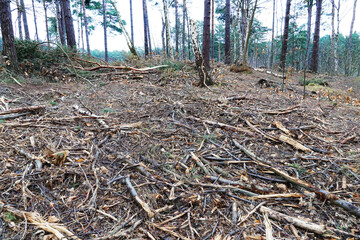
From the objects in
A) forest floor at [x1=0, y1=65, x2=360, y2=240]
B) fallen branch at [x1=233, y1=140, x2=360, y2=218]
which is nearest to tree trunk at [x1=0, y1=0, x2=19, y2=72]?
forest floor at [x1=0, y1=65, x2=360, y2=240]

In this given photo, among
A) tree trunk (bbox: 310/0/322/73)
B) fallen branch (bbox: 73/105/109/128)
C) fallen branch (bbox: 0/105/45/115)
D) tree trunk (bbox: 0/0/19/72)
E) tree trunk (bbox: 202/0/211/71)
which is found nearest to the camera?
fallen branch (bbox: 0/105/45/115)

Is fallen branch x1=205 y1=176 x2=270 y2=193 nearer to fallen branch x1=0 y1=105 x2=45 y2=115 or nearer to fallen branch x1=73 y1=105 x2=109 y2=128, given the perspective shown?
fallen branch x1=73 y1=105 x2=109 y2=128

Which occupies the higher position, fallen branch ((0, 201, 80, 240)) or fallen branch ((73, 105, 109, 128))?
fallen branch ((73, 105, 109, 128))

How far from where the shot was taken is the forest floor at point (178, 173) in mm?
1622

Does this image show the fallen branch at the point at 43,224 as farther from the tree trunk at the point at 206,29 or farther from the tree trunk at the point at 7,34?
the tree trunk at the point at 206,29

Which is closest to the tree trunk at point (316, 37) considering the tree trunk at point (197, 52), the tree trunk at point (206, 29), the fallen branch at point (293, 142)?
the tree trunk at point (206, 29)

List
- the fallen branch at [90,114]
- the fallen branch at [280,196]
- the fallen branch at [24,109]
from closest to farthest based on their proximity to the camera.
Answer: the fallen branch at [280,196], the fallen branch at [24,109], the fallen branch at [90,114]

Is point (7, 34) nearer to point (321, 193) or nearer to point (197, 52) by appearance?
point (197, 52)

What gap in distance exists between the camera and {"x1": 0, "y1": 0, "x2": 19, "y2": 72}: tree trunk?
5379 millimetres

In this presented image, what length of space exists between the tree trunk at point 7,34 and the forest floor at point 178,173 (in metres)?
2.63

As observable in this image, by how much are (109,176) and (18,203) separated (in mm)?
772

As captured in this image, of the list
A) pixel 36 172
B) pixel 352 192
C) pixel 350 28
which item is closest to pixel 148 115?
pixel 36 172

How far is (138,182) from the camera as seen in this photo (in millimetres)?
2094

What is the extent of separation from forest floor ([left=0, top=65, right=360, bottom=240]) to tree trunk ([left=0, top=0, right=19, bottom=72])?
2630 mm
